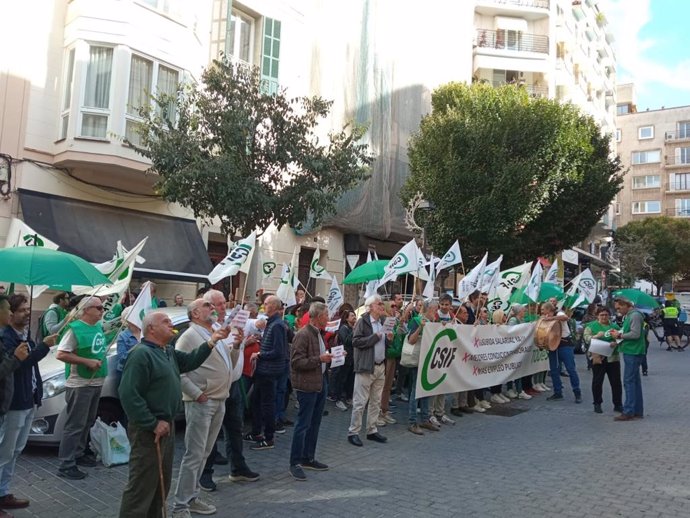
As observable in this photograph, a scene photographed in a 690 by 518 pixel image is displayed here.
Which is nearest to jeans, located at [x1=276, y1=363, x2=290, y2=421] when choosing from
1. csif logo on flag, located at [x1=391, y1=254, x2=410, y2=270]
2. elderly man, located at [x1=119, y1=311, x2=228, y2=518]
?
csif logo on flag, located at [x1=391, y1=254, x2=410, y2=270]

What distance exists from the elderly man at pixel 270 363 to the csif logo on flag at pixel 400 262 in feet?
11.8

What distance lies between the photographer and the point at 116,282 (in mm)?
7461

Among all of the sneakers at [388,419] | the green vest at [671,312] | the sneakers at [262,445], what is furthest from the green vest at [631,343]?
the green vest at [671,312]

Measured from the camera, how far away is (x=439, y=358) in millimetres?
9055

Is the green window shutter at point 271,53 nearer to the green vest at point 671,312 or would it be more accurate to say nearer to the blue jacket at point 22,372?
the blue jacket at point 22,372

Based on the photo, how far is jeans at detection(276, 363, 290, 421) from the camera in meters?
7.95

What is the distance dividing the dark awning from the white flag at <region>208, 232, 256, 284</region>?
6.85 metres

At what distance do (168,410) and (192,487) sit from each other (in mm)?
1066

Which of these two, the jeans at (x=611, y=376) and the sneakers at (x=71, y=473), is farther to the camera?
the jeans at (x=611, y=376)

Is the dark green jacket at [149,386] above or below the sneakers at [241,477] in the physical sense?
above

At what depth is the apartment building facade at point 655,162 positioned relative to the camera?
223ft

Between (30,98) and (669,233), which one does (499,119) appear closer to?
(30,98)

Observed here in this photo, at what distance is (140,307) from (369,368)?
292 cm

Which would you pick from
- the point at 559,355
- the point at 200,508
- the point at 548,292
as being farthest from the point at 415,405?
the point at 548,292
